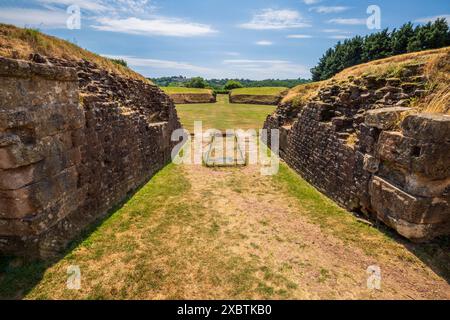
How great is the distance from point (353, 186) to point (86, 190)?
6.85 meters

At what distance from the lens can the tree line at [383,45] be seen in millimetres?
30609

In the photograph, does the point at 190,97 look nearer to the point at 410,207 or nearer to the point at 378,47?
the point at 378,47

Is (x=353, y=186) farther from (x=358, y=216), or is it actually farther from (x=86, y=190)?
(x=86, y=190)

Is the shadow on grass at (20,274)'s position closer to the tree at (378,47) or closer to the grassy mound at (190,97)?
the grassy mound at (190,97)

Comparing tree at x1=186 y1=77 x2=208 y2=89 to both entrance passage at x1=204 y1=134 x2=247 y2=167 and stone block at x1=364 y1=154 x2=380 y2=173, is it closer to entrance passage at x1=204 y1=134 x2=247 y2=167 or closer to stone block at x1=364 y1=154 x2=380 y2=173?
entrance passage at x1=204 y1=134 x2=247 y2=167

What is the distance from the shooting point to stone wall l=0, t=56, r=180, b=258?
169 inches

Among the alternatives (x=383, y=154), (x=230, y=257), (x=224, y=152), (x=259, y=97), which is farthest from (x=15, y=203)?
(x=259, y=97)

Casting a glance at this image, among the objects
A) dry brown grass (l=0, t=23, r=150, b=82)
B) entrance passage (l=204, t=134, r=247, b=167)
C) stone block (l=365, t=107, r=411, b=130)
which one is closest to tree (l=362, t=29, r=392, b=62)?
entrance passage (l=204, t=134, r=247, b=167)

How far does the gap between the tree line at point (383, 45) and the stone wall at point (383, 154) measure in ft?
101

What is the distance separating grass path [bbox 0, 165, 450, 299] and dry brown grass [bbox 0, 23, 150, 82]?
3.98m

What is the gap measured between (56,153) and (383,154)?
7.02 m

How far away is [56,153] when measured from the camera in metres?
5.13

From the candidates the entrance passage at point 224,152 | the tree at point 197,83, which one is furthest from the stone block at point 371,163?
the tree at point 197,83

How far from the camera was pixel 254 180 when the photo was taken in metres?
9.85
